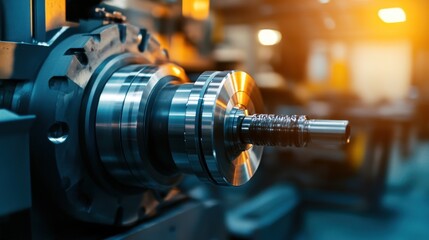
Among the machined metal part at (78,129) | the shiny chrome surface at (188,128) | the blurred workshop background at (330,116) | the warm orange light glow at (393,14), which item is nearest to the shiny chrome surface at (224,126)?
the shiny chrome surface at (188,128)

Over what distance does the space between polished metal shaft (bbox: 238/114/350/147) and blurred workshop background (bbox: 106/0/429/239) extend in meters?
1.06

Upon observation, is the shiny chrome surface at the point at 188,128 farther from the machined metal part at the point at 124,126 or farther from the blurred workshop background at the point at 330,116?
the blurred workshop background at the point at 330,116

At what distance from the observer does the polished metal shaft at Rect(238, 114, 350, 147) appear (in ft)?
1.17

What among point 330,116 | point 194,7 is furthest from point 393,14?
point 330,116

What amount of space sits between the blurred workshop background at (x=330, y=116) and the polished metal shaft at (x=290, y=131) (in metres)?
1.06

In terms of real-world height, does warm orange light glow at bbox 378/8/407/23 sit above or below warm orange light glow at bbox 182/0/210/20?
above

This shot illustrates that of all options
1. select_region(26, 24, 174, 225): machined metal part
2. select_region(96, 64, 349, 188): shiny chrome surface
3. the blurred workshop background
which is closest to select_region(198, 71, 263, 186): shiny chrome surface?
select_region(96, 64, 349, 188): shiny chrome surface

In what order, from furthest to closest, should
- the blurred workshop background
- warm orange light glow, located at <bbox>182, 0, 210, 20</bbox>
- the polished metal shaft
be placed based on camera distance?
the blurred workshop background → warm orange light glow, located at <bbox>182, 0, 210, 20</bbox> → the polished metal shaft

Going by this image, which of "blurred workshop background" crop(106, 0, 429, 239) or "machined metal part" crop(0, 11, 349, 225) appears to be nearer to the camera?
"machined metal part" crop(0, 11, 349, 225)

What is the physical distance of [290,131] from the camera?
0.37 m

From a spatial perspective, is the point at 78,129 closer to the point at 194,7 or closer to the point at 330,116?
the point at 194,7

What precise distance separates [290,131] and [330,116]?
181 centimetres

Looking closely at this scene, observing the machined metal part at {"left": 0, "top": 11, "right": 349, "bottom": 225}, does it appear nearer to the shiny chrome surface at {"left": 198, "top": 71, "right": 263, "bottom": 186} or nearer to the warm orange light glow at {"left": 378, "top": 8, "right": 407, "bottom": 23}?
the shiny chrome surface at {"left": 198, "top": 71, "right": 263, "bottom": 186}

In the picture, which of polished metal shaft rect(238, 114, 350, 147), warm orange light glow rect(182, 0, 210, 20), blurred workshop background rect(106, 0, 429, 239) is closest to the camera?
polished metal shaft rect(238, 114, 350, 147)
